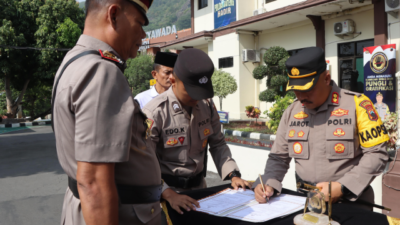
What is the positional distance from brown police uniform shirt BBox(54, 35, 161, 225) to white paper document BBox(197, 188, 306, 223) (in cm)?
54

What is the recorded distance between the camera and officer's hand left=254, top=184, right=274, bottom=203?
5.59 feet

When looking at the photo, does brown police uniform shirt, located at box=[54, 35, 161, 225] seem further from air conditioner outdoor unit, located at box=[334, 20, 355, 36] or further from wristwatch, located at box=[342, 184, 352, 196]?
air conditioner outdoor unit, located at box=[334, 20, 355, 36]

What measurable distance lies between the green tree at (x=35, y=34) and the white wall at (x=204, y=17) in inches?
247

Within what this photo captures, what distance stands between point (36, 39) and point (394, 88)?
15.7m

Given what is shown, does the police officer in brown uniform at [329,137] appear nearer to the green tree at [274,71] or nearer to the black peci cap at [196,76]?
the black peci cap at [196,76]

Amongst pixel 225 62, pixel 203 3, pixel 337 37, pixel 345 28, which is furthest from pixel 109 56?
pixel 203 3

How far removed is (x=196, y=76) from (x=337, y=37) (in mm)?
10356

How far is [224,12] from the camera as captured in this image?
15.0 m

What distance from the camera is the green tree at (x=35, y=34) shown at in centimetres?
1540

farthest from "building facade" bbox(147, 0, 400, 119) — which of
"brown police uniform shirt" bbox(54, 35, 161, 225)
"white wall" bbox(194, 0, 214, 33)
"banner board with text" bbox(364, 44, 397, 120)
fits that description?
"brown police uniform shirt" bbox(54, 35, 161, 225)

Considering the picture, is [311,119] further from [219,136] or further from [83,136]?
[83,136]

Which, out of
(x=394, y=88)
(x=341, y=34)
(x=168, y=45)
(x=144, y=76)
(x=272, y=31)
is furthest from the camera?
(x=144, y=76)

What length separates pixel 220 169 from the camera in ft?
7.15

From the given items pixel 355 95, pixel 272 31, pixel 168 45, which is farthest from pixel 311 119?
pixel 168 45
